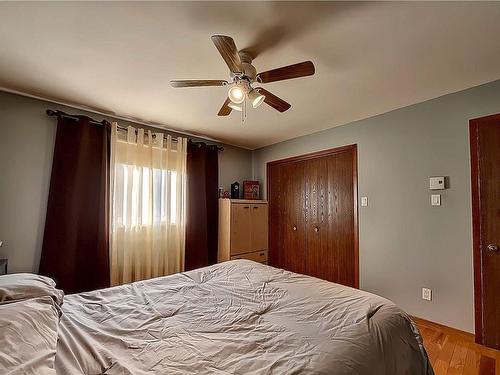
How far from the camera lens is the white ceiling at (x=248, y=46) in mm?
1421

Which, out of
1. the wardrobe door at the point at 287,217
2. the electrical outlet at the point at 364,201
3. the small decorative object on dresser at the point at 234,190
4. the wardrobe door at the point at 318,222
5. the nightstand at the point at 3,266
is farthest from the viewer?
the small decorative object on dresser at the point at 234,190

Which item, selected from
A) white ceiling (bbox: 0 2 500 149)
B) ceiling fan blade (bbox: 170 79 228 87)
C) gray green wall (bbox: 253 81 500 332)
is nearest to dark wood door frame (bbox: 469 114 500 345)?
gray green wall (bbox: 253 81 500 332)

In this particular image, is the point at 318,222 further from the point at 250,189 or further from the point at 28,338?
the point at 28,338

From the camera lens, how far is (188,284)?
1.93 meters

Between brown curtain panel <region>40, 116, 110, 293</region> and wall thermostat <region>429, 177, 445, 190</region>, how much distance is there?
3428mm

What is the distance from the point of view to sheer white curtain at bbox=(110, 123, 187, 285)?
2898 millimetres

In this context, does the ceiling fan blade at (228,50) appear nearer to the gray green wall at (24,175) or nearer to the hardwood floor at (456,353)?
the gray green wall at (24,175)

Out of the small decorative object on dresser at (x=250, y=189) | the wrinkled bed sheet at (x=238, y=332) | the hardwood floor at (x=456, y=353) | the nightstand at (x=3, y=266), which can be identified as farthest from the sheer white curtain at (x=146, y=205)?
the hardwood floor at (x=456, y=353)

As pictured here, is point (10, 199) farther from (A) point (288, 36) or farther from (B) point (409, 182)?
(B) point (409, 182)

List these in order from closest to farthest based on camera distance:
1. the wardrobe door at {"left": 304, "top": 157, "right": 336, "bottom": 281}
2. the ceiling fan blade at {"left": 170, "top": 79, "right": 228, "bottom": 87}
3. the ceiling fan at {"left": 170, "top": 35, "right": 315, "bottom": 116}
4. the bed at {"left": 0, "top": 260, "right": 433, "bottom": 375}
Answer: the bed at {"left": 0, "top": 260, "right": 433, "bottom": 375}
the ceiling fan at {"left": 170, "top": 35, "right": 315, "bottom": 116}
the ceiling fan blade at {"left": 170, "top": 79, "right": 228, "bottom": 87}
the wardrobe door at {"left": 304, "top": 157, "right": 336, "bottom": 281}

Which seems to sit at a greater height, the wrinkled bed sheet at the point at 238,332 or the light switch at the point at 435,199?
the light switch at the point at 435,199

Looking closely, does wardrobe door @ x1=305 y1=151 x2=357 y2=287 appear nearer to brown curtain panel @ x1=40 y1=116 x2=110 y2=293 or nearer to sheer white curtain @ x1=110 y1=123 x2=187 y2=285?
sheer white curtain @ x1=110 y1=123 x2=187 y2=285

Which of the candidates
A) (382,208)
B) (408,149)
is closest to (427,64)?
(408,149)

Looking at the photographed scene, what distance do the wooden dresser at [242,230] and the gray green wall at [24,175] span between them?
209cm
